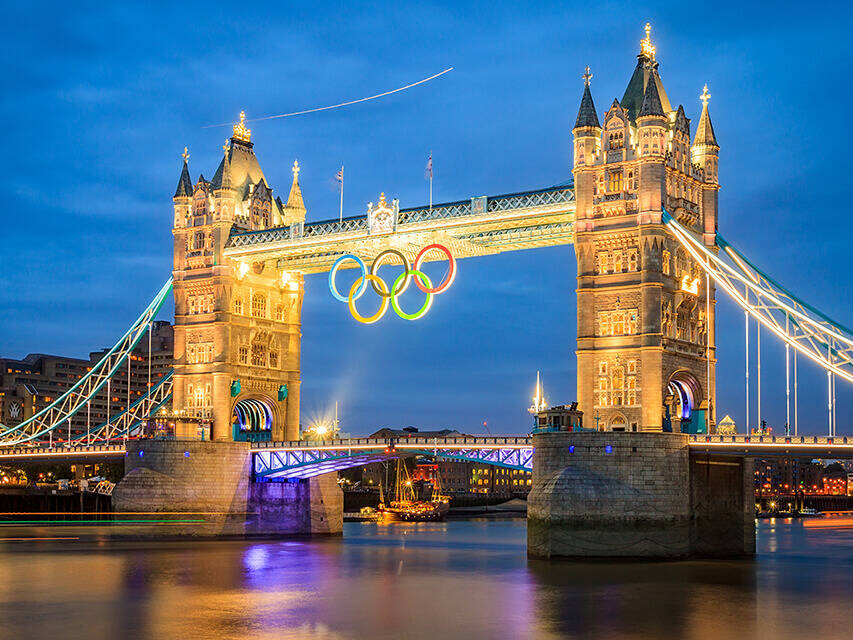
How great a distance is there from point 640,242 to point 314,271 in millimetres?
31521

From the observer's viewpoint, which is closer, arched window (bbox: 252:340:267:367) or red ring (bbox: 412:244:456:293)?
red ring (bbox: 412:244:456:293)

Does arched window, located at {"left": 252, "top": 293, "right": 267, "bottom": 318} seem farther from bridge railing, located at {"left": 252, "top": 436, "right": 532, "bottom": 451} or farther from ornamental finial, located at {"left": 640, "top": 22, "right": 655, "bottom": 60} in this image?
ornamental finial, located at {"left": 640, "top": 22, "right": 655, "bottom": 60}

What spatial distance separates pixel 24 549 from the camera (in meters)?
77.0

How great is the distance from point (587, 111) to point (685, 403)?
1878 cm

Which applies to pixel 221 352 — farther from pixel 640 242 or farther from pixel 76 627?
pixel 76 627

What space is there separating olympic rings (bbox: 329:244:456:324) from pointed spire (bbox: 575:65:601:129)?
40.7ft

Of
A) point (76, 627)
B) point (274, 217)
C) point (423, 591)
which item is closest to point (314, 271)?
point (274, 217)

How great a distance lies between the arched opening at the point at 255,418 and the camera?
3649 inches

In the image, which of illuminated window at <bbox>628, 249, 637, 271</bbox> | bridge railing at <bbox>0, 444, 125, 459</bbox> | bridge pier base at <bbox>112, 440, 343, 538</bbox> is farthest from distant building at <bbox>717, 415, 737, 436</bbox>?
bridge railing at <bbox>0, 444, 125, 459</bbox>

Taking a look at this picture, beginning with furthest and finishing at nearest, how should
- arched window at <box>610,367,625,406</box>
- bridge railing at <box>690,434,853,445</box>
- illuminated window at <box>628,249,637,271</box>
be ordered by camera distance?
illuminated window at <box>628,249,637,271</box>, arched window at <box>610,367,625,406</box>, bridge railing at <box>690,434,853,445</box>

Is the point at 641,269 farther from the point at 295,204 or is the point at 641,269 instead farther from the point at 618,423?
the point at 295,204

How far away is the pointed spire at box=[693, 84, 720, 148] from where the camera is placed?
7425 centimetres

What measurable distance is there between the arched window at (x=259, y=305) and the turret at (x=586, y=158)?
3124 centimetres

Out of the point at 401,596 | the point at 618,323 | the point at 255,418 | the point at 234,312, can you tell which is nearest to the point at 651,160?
the point at 618,323
